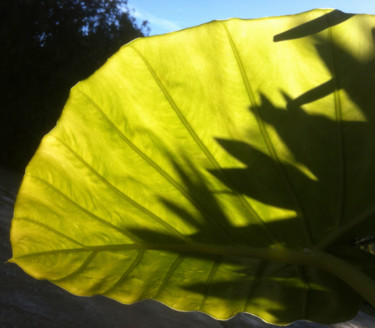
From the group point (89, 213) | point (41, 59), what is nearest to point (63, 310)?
point (89, 213)

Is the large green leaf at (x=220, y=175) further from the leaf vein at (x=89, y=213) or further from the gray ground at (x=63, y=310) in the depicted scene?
the gray ground at (x=63, y=310)

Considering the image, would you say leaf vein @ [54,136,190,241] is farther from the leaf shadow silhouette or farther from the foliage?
the foliage

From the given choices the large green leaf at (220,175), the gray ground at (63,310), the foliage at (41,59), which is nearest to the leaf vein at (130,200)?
the large green leaf at (220,175)

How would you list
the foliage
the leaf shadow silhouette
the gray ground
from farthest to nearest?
the foliage, the gray ground, the leaf shadow silhouette

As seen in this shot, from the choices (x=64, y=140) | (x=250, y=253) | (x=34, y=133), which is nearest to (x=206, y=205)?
(x=250, y=253)

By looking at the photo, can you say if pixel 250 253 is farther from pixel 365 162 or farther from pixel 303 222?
pixel 365 162

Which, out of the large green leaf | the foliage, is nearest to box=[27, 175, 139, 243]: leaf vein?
the large green leaf
